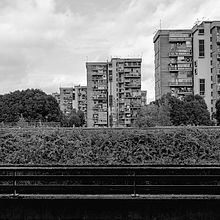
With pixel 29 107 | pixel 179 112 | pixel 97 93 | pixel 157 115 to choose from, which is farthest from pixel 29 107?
pixel 97 93

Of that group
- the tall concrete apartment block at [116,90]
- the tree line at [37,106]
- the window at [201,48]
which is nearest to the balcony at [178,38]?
the window at [201,48]

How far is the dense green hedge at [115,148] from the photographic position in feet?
50.0

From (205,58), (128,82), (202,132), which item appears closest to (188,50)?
(205,58)

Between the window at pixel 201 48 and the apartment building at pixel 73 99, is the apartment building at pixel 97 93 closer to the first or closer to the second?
the apartment building at pixel 73 99

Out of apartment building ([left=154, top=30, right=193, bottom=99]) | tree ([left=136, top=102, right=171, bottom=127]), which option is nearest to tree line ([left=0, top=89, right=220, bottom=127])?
tree ([left=136, top=102, right=171, bottom=127])

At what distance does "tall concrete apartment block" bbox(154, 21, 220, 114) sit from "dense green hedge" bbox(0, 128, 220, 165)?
2726 inches

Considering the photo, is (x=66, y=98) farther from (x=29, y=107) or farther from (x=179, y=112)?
(x=179, y=112)

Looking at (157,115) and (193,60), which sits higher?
(193,60)
